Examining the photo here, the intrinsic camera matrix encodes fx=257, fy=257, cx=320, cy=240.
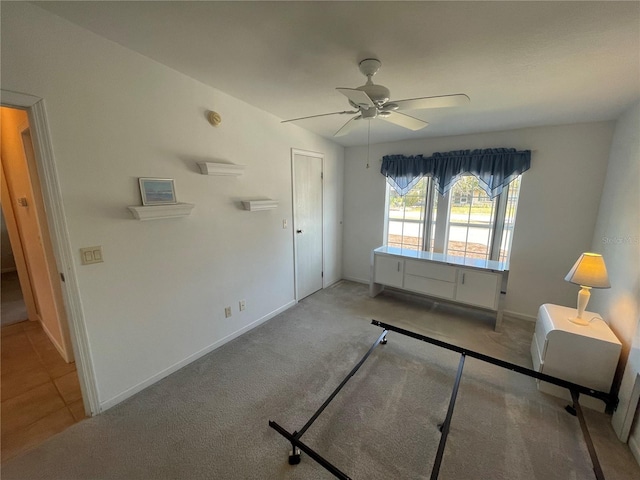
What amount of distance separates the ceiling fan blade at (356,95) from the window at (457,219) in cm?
→ 261

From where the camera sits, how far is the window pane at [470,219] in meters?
3.55

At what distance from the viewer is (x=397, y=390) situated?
6.93ft

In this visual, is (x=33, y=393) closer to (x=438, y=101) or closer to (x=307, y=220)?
(x=307, y=220)

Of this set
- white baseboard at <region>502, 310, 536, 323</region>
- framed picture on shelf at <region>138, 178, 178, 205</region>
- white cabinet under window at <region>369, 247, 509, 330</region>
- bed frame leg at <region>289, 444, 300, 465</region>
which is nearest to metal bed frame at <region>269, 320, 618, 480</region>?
bed frame leg at <region>289, 444, 300, 465</region>

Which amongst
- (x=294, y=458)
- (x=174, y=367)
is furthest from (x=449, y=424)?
(x=174, y=367)

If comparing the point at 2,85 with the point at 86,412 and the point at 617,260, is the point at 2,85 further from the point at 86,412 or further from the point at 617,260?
the point at 617,260

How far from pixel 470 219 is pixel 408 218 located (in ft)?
2.87

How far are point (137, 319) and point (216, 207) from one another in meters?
1.14

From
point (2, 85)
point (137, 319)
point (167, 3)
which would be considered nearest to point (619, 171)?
point (167, 3)

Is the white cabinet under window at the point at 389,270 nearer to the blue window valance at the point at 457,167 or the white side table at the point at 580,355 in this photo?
the blue window valance at the point at 457,167

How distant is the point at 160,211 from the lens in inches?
77.2

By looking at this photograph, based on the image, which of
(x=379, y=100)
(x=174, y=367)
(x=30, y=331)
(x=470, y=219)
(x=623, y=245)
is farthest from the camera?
(x=470, y=219)

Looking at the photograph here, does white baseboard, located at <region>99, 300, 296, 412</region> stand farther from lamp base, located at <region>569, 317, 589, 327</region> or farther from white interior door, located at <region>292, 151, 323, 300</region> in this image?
lamp base, located at <region>569, 317, 589, 327</region>

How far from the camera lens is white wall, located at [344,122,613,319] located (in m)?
2.86
